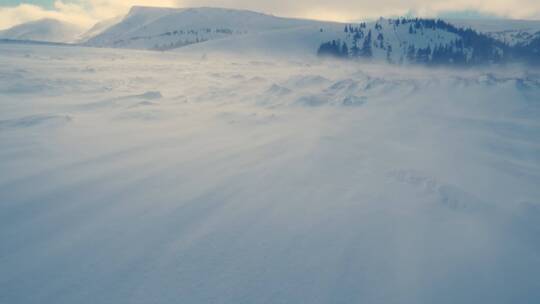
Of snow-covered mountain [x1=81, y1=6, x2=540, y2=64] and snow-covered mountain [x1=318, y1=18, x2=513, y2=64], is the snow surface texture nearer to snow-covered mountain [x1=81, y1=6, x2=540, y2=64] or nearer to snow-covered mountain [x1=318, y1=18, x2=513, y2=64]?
snow-covered mountain [x1=81, y1=6, x2=540, y2=64]

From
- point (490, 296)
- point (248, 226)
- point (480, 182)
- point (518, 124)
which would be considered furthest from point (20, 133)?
point (518, 124)

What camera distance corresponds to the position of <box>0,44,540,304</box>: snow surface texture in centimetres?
212

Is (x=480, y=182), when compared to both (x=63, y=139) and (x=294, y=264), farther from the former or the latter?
(x=63, y=139)

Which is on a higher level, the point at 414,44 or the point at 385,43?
the point at 385,43

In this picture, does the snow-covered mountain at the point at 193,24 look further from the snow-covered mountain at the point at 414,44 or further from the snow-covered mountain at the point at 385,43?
the snow-covered mountain at the point at 414,44

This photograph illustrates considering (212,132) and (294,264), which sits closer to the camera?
(294,264)

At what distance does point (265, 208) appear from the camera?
9.67ft

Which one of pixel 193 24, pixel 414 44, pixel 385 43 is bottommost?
pixel 414 44

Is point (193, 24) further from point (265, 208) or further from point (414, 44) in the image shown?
point (265, 208)

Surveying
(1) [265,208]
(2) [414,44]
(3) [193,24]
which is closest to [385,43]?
(2) [414,44]

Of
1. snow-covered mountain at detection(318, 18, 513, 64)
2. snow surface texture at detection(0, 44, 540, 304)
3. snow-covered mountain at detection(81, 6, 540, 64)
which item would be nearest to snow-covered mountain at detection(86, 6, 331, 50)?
snow-covered mountain at detection(81, 6, 540, 64)

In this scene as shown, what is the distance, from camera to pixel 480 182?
357 cm

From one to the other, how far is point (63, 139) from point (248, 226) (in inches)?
125

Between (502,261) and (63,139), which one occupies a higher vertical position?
(63,139)
